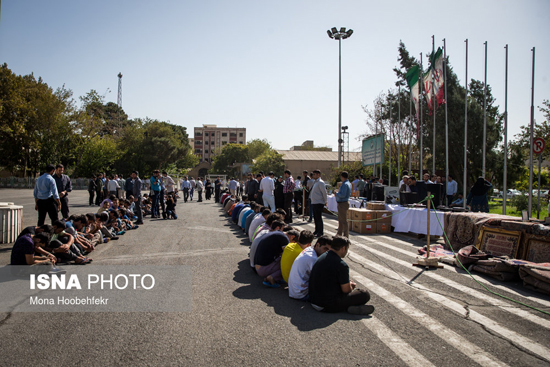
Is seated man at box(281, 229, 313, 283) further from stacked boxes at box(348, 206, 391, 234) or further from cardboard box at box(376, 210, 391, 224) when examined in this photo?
cardboard box at box(376, 210, 391, 224)

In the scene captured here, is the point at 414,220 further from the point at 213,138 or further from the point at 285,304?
the point at 213,138

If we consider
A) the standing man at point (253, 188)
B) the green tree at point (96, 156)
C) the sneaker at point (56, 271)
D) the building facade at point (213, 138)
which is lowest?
the sneaker at point (56, 271)

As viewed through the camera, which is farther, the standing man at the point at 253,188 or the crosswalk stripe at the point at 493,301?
the standing man at the point at 253,188

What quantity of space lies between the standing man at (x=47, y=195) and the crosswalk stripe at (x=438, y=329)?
27.0 feet

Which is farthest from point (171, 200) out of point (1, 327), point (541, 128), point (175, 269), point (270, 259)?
point (541, 128)

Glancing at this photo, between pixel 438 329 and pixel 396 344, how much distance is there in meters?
0.79

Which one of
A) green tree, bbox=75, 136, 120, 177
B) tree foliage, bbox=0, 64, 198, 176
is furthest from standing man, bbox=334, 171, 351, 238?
green tree, bbox=75, 136, 120, 177

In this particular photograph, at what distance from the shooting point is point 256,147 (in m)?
106

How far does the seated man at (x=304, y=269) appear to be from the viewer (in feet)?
18.0

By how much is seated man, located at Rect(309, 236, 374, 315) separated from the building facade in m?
139

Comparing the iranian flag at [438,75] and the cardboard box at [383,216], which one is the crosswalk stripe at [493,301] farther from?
the iranian flag at [438,75]

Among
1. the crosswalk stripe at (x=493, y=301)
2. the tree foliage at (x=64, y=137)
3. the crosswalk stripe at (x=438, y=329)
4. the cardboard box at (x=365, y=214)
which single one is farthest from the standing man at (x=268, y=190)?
the tree foliage at (x=64, y=137)

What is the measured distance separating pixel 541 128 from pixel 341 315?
1308 inches

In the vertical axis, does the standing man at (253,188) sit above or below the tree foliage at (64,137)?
below
